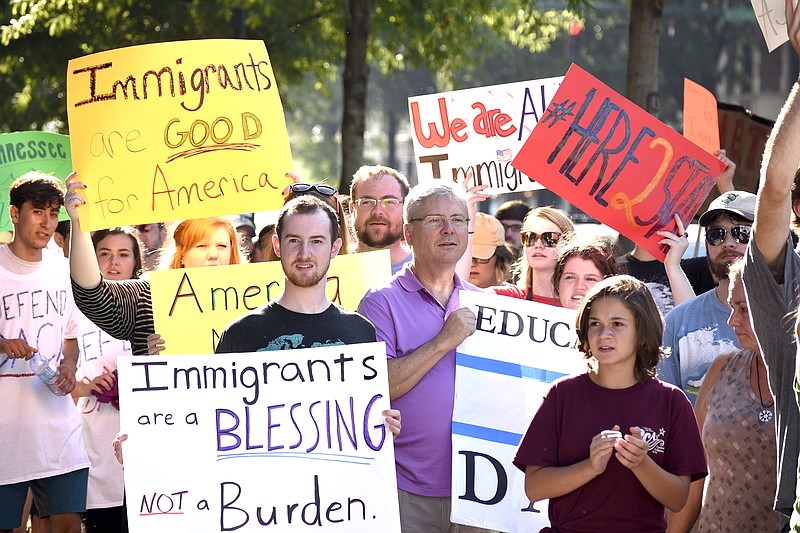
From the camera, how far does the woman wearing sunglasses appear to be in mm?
5754

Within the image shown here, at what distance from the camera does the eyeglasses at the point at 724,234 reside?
5262 mm

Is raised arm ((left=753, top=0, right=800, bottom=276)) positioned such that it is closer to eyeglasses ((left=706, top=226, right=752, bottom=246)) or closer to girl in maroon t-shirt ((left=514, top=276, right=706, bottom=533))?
girl in maroon t-shirt ((left=514, top=276, right=706, bottom=533))

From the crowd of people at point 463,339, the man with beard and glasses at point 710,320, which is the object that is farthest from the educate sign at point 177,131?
the man with beard and glasses at point 710,320

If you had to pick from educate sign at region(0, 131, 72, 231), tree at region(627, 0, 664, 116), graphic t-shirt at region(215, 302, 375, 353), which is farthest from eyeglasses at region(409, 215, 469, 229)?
tree at region(627, 0, 664, 116)

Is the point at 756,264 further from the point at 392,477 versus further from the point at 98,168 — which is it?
the point at 98,168

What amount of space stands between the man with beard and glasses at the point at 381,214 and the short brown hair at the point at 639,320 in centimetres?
168

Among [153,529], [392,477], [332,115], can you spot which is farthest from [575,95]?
[332,115]

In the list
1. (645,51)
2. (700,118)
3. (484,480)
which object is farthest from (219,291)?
(645,51)

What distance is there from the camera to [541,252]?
5.78 meters

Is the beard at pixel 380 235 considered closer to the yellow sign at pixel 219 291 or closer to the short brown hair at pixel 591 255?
the yellow sign at pixel 219 291

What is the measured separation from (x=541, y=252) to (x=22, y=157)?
357cm

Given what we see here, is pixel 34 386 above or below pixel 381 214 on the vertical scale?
below

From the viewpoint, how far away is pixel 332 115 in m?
58.5

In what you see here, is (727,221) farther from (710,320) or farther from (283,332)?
(283,332)
